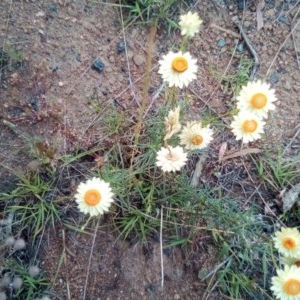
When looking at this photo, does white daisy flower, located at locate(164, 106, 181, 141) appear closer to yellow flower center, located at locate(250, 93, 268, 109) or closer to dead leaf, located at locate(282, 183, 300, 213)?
yellow flower center, located at locate(250, 93, 268, 109)

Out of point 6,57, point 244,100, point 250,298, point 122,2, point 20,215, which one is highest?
point 122,2

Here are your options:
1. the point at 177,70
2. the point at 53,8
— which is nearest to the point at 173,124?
the point at 177,70

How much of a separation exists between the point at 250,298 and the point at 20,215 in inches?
32.7

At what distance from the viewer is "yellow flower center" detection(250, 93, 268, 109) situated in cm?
165

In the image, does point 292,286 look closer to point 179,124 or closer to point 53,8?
point 179,124

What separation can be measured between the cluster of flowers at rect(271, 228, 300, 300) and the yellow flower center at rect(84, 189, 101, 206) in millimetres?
550

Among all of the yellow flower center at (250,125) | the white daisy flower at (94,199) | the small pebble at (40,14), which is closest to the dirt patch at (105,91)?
the small pebble at (40,14)

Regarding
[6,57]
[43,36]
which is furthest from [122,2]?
[6,57]

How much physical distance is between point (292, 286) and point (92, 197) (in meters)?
0.63

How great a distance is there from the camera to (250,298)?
1866 mm

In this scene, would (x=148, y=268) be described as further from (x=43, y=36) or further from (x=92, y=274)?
(x=43, y=36)

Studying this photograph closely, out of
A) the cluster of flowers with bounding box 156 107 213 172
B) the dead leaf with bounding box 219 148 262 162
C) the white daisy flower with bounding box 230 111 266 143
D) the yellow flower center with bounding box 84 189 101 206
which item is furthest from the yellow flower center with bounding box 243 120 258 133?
the yellow flower center with bounding box 84 189 101 206

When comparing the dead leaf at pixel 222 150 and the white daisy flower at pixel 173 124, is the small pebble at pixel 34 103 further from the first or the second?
the dead leaf at pixel 222 150

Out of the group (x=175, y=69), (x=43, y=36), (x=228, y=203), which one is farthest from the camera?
(x=43, y=36)
